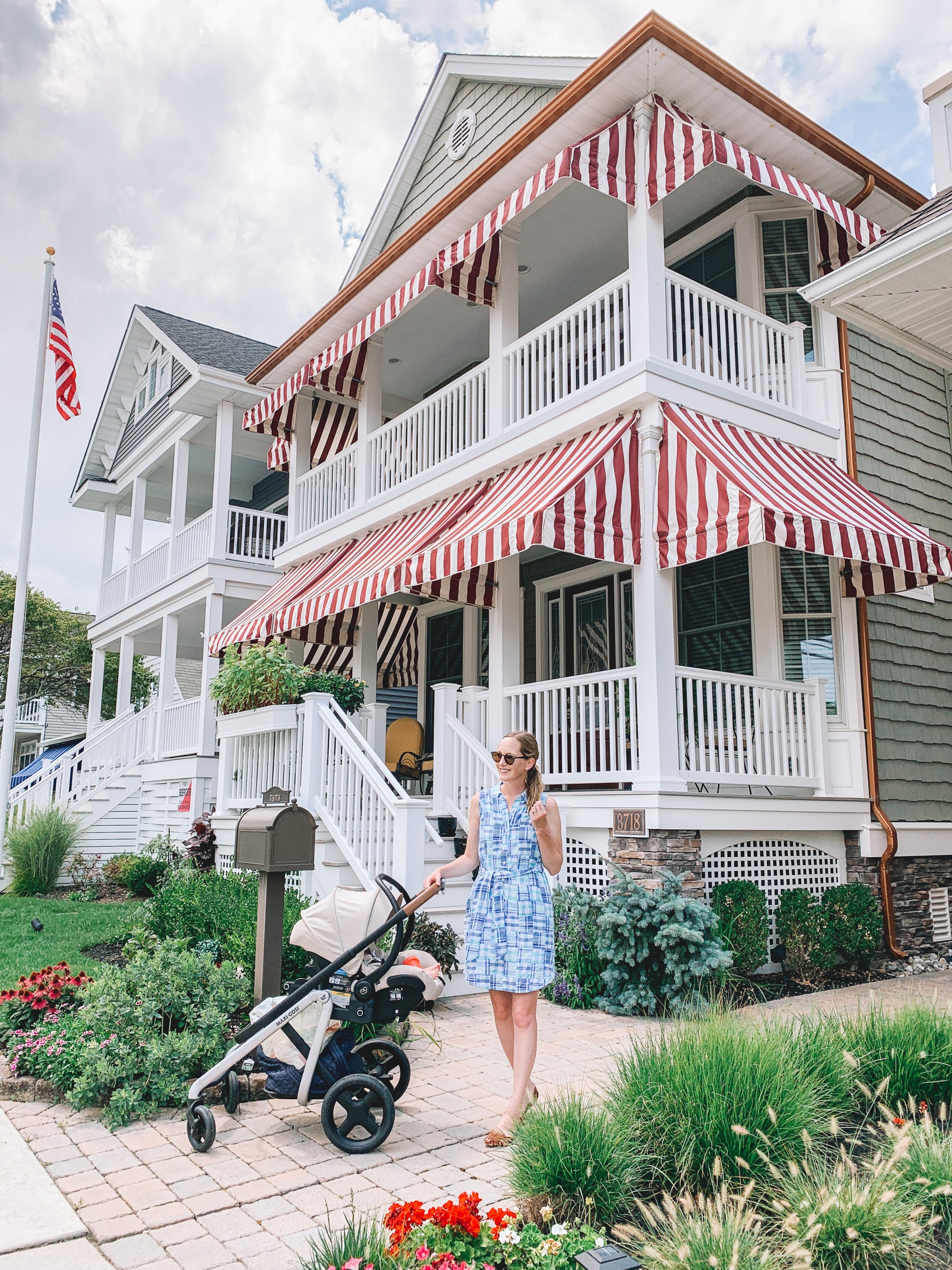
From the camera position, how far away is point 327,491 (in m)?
13.4

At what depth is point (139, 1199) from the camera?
140 inches

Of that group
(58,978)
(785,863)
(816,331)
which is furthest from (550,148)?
(58,978)

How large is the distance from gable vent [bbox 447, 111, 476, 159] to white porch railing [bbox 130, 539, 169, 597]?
30.9 ft

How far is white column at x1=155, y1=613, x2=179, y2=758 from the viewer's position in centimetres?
1705

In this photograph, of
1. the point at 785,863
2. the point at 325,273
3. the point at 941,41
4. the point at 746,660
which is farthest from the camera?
the point at 325,273

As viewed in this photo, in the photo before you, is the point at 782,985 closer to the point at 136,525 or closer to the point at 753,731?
the point at 753,731

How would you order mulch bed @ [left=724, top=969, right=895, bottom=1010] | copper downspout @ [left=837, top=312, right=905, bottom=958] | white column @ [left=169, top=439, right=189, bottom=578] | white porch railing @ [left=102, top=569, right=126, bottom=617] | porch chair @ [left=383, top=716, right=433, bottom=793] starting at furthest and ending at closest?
1. white porch railing @ [left=102, top=569, right=126, bottom=617]
2. white column @ [left=169, top=439, right=189, bottom=578]
3. porch chair @ [left=383, top=716, right=433, bottom=793]
4. copper downspout @ [left=837, top=312, right=905, bottom=958]
5. mulch bed @ [left=724, top=969, right=895, bottom=1010]

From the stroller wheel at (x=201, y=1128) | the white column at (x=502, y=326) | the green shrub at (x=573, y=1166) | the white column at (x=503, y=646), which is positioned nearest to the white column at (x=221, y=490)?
the white column at (x=502, y=326)

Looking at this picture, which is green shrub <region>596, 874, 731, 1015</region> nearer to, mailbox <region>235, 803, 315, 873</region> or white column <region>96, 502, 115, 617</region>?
mailbox <region>235, 803, 315, 873</region>

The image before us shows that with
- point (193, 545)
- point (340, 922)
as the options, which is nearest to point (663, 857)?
point (340, 922)

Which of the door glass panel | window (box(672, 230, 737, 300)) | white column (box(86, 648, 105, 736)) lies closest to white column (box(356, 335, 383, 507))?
the door glass panel

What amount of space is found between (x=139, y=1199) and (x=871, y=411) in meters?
9.48

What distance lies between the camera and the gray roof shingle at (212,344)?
17500mm

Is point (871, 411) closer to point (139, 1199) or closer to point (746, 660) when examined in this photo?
point (746, 660)
